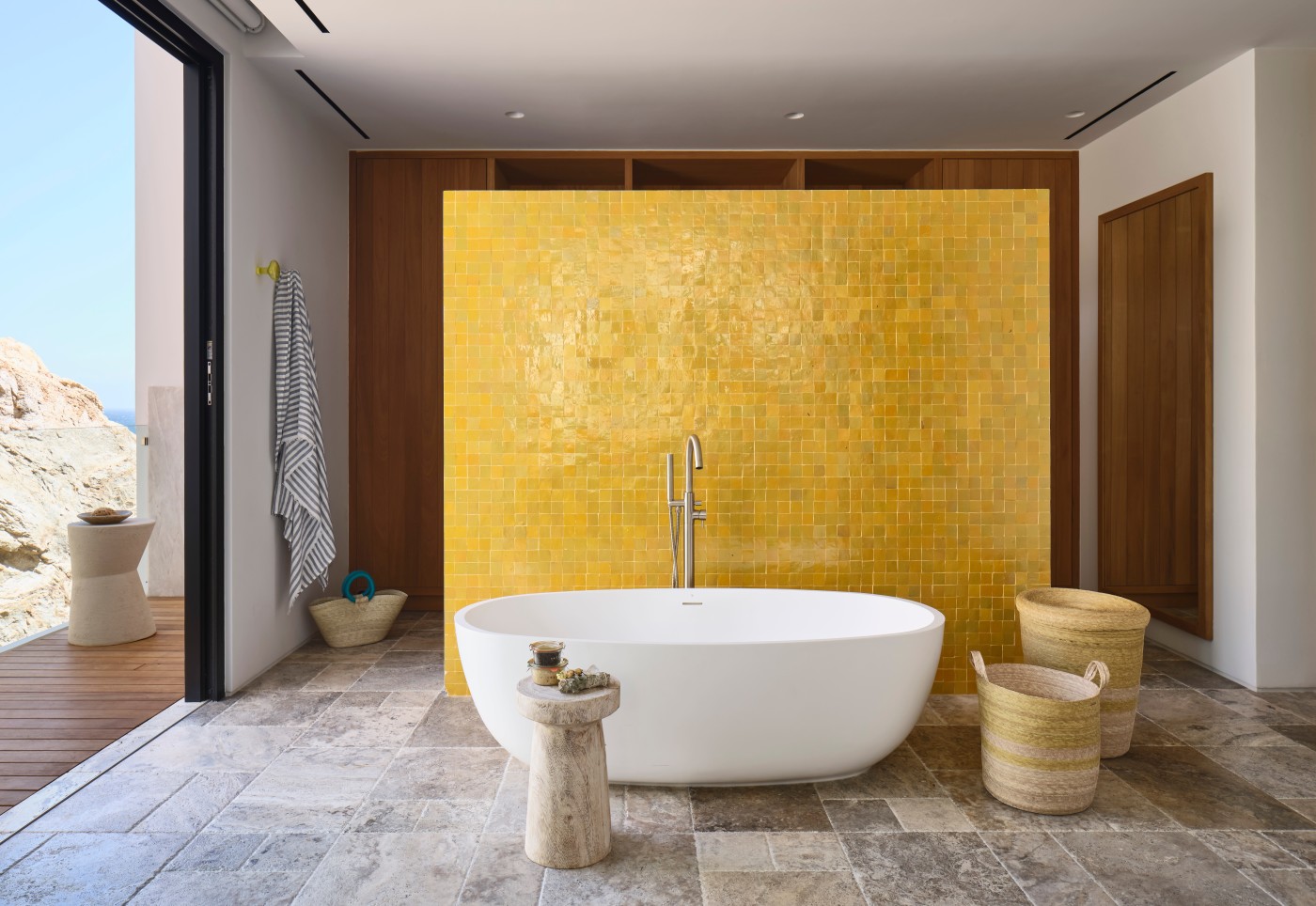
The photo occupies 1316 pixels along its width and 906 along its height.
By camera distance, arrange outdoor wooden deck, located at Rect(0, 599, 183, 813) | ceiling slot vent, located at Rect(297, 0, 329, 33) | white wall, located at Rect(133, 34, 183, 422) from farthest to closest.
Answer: white wall, located at Rect(133, 34, 183, 422) < ceiling slot vent, located at Rect(297, 0, 329, 33) < outdoor wooden deck, located at Rect(0, 599, 183, 813)

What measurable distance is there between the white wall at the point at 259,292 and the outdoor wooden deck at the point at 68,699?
1.20ft

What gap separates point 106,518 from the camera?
3.54 metres

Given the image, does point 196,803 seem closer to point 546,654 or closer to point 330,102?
point 546,654

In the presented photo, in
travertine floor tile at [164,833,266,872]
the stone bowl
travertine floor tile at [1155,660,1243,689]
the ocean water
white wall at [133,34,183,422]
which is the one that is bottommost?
travertine floor tile at [164,833,266,872]

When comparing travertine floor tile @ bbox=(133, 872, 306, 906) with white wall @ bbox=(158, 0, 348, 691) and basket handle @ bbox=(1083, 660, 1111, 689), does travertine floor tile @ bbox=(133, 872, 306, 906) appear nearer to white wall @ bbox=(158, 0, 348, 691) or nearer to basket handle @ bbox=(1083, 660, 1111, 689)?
white wall @ bbox=(158, 0, 348, 691)

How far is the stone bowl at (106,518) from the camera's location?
11.0ft

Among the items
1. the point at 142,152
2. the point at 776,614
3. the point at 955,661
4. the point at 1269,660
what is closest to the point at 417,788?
the point at 776,614

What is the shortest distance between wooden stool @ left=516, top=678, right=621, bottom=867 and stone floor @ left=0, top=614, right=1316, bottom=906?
0.05 metres

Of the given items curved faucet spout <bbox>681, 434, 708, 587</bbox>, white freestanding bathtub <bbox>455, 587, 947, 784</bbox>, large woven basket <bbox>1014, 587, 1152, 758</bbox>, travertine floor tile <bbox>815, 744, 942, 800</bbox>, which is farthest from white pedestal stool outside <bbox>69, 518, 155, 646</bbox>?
large woven basket <bbox>1014, 587, 1152, 758</bbox>

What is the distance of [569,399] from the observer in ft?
11.1

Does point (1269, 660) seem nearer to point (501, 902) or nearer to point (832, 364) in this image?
point (832, 364)

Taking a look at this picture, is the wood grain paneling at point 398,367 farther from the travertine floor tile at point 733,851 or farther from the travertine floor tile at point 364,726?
the travertine floor tile at point 733,851

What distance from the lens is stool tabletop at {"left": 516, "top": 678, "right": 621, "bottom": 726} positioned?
2.12 m

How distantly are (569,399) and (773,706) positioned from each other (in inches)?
60.0
